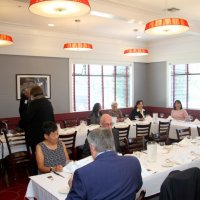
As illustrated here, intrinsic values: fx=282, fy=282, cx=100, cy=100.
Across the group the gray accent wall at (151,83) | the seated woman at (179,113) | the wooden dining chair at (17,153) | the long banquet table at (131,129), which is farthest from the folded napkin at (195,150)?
the gray accent wall at (151,83)

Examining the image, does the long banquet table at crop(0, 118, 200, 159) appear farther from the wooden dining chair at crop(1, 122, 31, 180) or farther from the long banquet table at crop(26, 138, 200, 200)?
the long banquet table at crop(26, 138, 200, 200)

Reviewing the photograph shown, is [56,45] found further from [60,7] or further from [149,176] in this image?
[149,176]

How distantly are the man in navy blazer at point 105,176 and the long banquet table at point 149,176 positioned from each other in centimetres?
60

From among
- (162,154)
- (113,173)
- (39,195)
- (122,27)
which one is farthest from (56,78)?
(113,173)

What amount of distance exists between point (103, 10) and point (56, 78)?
3678 mm

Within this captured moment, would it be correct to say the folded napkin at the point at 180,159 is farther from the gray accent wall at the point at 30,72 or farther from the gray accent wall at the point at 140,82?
the gray accent wall at the point at 140,82

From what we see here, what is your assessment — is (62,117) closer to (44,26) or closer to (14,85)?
(14,85)

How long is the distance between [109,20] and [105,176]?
5.78 metres

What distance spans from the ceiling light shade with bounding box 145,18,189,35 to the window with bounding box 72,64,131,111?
5.24 m

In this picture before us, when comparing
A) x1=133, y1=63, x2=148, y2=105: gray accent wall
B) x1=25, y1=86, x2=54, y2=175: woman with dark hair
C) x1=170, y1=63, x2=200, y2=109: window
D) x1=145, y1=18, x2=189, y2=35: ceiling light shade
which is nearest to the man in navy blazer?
x1=25, y1=86, x2=54, y2=175: woman with dark hair

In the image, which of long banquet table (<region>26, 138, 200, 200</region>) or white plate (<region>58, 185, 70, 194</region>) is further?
long banquet table (<region>26, 138, 200, 200</region>)

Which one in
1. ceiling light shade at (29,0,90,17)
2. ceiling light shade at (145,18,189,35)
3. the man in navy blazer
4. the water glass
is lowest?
the water glass

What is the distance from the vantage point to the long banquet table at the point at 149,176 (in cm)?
271

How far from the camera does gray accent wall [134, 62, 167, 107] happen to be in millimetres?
10789
